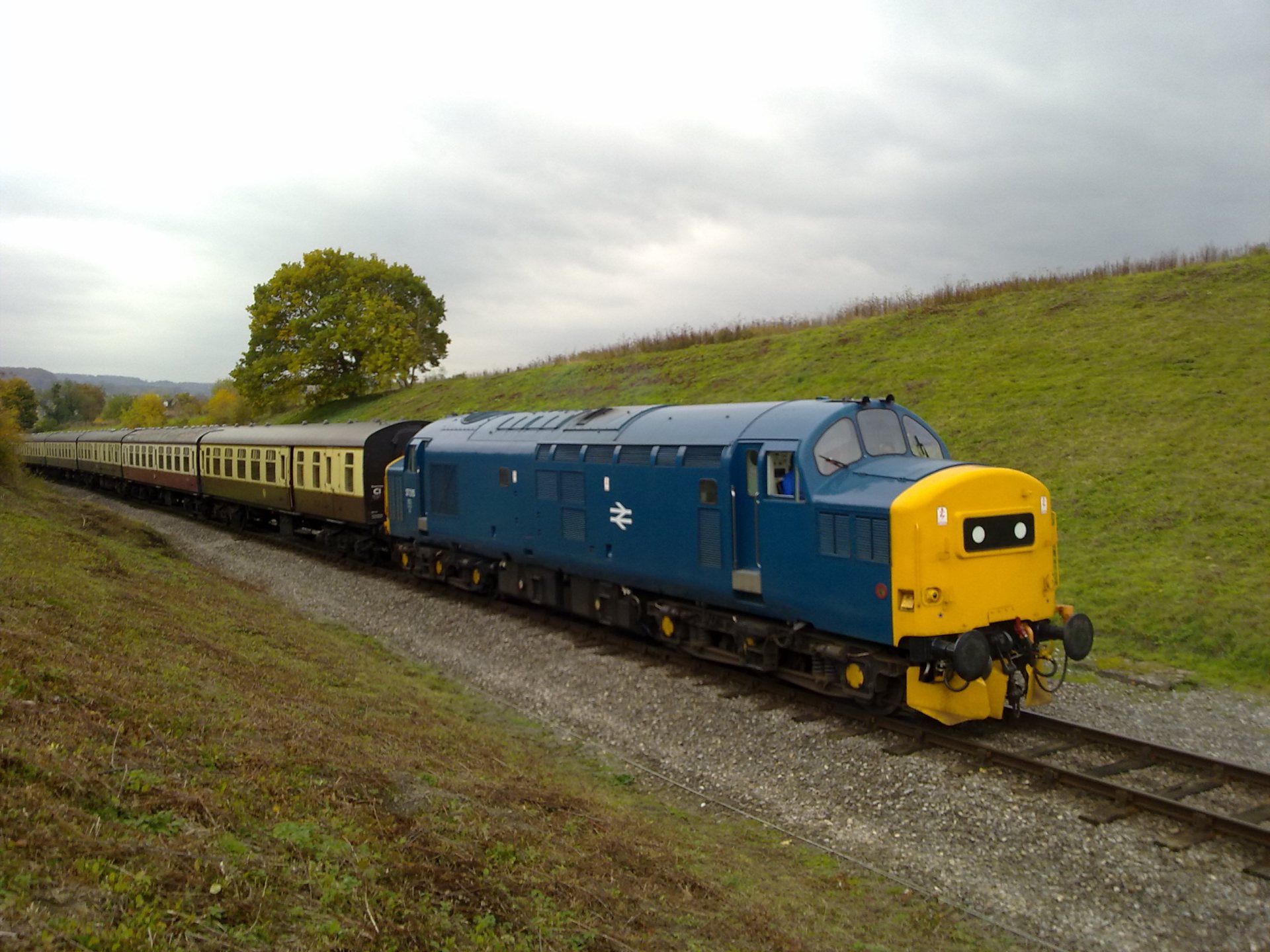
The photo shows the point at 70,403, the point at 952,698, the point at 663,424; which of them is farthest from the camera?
the point at 70,403

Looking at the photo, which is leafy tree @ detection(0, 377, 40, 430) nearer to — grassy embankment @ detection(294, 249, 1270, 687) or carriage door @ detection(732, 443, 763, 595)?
grassy embankment @ detection(294, 249, 1270, 687)

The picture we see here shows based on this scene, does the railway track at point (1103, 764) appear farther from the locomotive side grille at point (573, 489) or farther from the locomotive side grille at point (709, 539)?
the locomotive side grille at point (573, 489)

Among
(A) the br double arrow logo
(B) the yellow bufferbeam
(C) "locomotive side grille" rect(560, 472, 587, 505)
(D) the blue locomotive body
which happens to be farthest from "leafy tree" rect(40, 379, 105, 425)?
(B) the yellow bufferbeam

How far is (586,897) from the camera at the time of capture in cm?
560

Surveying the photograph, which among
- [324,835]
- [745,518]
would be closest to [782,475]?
[745,518]

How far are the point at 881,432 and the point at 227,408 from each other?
72659 mm

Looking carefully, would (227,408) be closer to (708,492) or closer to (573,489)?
(573,489)

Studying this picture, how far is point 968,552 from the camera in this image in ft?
30.0

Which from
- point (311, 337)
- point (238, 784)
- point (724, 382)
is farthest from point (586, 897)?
point (311, 337)

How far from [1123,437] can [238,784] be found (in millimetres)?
18981

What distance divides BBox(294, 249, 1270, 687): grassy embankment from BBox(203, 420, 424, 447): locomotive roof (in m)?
11.6

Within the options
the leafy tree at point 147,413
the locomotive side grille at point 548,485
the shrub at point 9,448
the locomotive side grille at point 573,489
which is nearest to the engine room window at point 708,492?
the locomotive side grille at point 573,489

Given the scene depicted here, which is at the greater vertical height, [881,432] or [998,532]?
[881,432]

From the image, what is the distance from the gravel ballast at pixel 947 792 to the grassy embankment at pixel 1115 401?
9.35 ft
